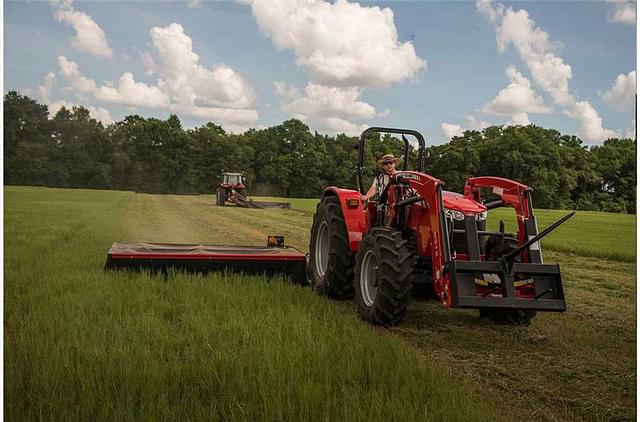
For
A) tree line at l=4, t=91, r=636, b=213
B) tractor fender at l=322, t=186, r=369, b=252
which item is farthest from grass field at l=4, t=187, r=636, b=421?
tree line at l=4, t=91, r=636, b=213

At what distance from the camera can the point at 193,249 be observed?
637 centimetres

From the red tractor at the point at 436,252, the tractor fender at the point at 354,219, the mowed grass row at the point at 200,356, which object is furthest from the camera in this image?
the tractor fender at the point at 354,219

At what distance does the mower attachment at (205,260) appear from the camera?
18.9 feet

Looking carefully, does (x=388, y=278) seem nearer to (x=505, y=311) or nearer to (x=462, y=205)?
(x=462, y=205)

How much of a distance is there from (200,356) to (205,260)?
8.74ft

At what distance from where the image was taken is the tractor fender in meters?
5.40

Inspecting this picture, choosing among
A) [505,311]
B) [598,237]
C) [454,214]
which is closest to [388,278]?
[454,214]

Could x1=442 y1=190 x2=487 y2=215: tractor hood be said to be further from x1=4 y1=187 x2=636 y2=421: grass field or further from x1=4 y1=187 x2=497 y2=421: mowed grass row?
x1=4 y1=187 x2=497 y2=421: mowed grass row

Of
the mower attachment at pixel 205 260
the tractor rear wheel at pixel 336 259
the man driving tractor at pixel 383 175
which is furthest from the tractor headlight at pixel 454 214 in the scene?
the mower attachment at pixel 205 260

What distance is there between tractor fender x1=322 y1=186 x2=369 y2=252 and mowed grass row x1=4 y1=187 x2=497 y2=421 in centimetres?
58

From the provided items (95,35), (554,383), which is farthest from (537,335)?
(95,35)

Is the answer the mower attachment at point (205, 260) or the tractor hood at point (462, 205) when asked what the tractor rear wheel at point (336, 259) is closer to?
the mower attachment at point (205, 260)

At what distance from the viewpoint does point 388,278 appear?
4.30 meters

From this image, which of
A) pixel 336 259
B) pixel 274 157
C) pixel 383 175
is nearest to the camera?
pixel 383 175
